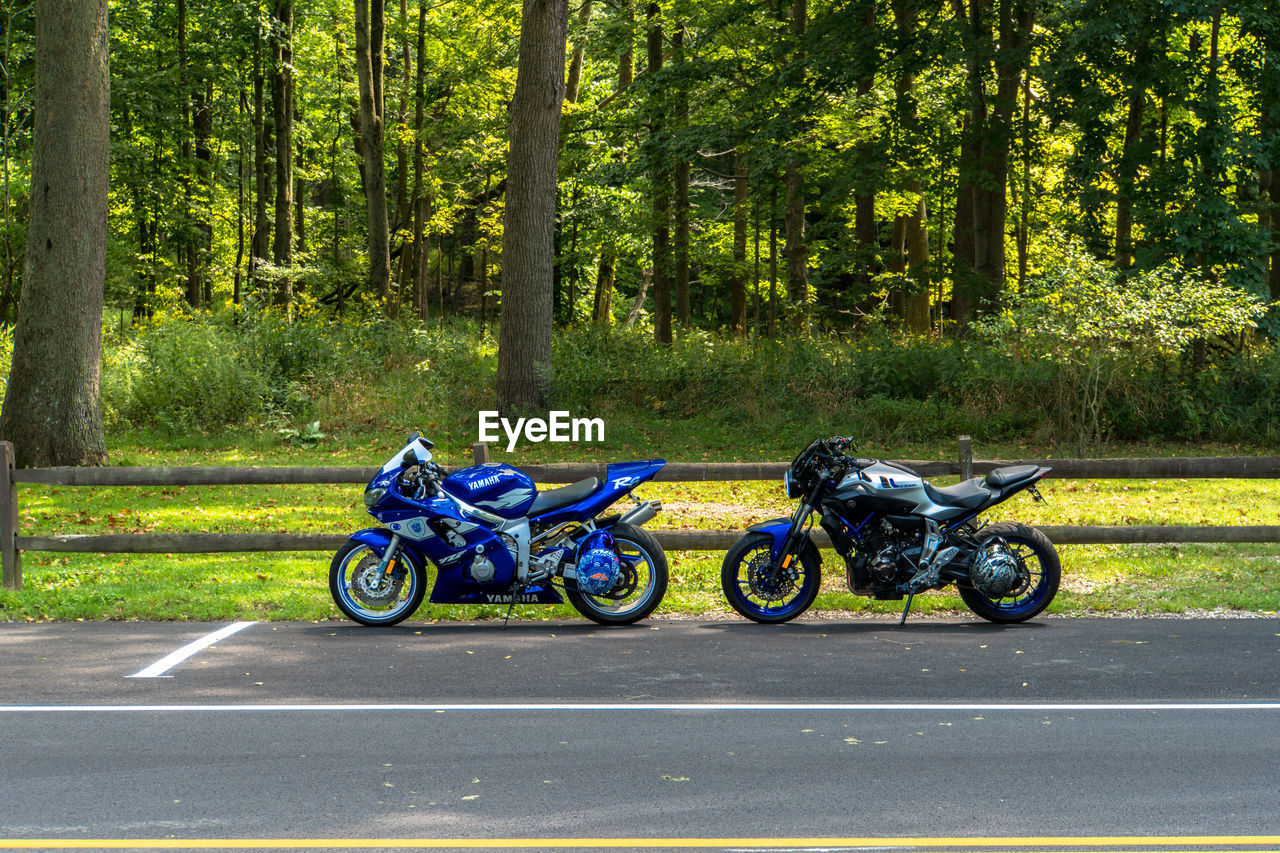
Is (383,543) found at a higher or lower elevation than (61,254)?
lower

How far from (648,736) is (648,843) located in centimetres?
144

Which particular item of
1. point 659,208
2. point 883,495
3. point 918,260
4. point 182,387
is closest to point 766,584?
point 883,495

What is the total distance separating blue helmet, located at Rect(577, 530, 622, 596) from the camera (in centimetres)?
845

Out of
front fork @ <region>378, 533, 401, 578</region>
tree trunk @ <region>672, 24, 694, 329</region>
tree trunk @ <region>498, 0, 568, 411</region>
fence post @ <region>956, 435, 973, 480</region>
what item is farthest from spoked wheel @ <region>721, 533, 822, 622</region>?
tree trunk @ <region>672, 24, 694, 329</region>

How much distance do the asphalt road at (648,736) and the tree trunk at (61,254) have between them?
8558 mm

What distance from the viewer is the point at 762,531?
8578 mm

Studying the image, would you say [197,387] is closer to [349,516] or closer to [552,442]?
[552,442]

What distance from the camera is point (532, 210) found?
63.9ft

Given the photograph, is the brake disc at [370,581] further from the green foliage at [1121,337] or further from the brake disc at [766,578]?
the green foliage at [1121,337]

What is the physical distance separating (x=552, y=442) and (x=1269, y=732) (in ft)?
49.2

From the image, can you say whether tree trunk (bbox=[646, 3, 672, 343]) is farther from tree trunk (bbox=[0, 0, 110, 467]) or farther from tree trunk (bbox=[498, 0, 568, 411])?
tree trunk (bbox=[0, 0, 110, 467])

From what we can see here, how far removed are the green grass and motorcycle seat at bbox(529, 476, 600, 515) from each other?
116 centimetres

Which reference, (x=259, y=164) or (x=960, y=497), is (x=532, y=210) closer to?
(x=960, y=497)

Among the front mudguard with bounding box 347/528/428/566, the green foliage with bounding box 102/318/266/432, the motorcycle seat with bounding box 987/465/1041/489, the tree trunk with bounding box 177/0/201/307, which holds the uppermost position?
the tree trunk with bounding box 177/0/201/307
